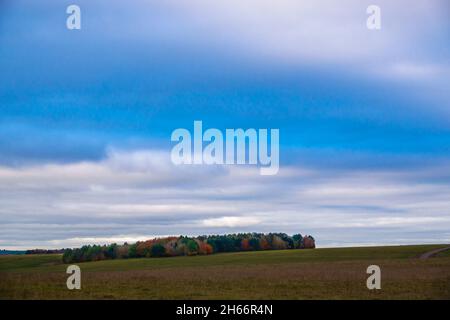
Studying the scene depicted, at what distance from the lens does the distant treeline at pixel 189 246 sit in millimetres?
107938

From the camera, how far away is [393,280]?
1652 inches

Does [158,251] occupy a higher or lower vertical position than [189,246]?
lower

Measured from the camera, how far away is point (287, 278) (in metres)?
45.1

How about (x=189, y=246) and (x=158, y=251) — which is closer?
(x=158, y=251)

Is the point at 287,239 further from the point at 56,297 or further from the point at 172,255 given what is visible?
the point at 56,297

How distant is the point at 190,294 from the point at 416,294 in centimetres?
1278

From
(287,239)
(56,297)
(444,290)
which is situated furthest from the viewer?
(287,239)

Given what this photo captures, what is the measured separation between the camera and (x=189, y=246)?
10919 centimetres

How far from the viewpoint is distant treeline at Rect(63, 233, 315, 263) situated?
108 meters
